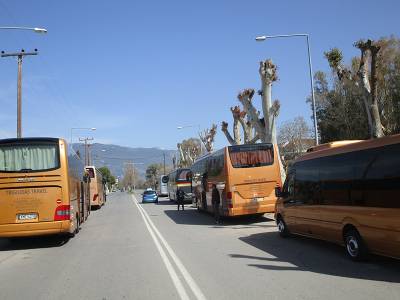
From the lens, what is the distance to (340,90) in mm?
46000

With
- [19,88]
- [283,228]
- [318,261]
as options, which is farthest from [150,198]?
[318,261]

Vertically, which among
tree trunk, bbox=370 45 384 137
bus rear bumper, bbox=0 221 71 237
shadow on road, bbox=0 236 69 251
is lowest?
shadow on road, bbox=0 236 69 251

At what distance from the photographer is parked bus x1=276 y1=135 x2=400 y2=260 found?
29.3 feet

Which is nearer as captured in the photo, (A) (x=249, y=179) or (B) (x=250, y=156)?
(A) (x=249, y=179)

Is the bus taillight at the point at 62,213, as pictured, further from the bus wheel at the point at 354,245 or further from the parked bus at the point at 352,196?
the bus wheel at the point at 354,245

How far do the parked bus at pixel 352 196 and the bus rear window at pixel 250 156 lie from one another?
18.2ft

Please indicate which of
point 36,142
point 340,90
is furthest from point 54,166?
point 340,90

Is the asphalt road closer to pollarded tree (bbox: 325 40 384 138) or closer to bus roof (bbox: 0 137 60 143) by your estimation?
bus roof (bbox: 0 137 60 143)

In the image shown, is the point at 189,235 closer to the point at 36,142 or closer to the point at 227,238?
the point at 227,238

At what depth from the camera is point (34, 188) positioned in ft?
46.7

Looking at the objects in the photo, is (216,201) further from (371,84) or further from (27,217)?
(27,217)

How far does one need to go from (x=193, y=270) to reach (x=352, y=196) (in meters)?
3.47

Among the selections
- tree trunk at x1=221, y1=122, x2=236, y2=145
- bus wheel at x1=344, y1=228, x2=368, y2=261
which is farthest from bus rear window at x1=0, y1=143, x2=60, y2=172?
tree trunk at x1=221, y1=122, x2=236, y2=145

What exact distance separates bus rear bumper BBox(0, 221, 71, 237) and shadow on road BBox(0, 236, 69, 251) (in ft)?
3.32
